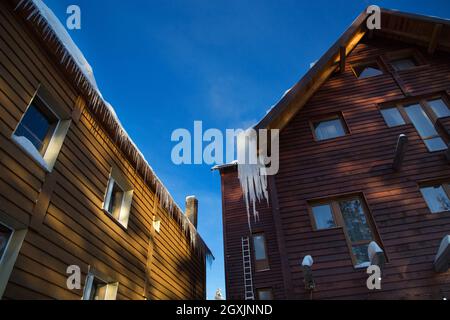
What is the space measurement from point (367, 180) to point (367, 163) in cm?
47

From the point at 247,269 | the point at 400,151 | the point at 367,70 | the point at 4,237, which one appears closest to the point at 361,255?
the point at 400,151

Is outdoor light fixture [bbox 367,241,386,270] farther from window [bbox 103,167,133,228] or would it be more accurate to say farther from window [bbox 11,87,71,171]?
window [bbox 11,87,71,171]

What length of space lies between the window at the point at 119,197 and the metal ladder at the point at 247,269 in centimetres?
633

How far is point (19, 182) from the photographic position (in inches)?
148

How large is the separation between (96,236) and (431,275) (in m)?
6.08

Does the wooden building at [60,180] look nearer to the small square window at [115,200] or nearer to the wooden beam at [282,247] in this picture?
the small square window at [115,200]

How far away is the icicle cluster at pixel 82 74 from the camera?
4242 millimetres

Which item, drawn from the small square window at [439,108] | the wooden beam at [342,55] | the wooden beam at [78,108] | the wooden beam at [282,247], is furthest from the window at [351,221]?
the wooden beam at [78,108]

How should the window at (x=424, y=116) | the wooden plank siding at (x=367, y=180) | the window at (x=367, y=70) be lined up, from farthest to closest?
the window at (x=367, y=70)
the window at (x=424, y=116)
the wooden plank siding at (x=367, y=180)

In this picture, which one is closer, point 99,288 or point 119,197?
point 99,288

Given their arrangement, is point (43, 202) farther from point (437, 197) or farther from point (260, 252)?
point (260, 252)

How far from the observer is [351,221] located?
19.7ft
